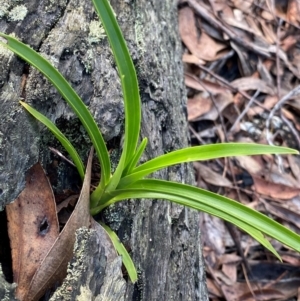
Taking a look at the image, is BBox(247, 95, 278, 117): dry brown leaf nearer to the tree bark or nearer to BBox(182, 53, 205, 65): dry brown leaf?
BBox(182, 53, 205, 65): dry brown leaf

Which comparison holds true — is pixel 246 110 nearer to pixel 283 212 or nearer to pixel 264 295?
pixel 283 212

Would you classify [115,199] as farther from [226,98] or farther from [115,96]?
[226,98]

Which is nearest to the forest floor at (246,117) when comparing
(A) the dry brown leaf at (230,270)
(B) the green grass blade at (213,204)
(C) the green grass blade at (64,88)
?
(A) the dry brown leaf at (230,270)

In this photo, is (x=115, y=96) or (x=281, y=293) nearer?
(x=115, y=96)

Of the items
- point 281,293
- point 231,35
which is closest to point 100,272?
point 281,293

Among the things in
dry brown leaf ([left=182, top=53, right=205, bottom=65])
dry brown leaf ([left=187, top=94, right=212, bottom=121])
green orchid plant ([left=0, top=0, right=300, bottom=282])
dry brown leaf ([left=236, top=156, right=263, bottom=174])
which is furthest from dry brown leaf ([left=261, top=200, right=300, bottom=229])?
green orchid plant ([left=0, top=0, right=300, bottom=282])

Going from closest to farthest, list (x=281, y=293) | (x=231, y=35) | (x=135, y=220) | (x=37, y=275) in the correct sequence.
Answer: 1. (x=37, y=275)
2. (x=135, y=220)
3. (x=281, y=293)
4. (x=231, y=35)

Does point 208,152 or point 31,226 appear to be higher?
point 208,152

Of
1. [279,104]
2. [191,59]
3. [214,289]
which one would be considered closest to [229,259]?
[214,289]
